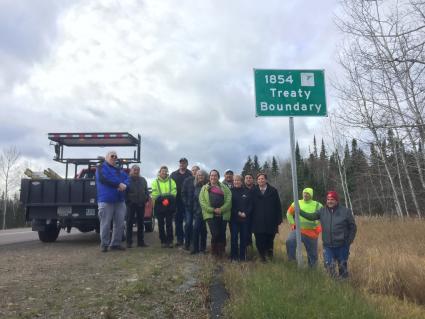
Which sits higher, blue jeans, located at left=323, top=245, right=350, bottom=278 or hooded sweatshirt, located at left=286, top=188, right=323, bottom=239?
hooded sweatshirt, located at left=286, top=188, right=323, bottom=239

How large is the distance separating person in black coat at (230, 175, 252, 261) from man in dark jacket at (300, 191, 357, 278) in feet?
5.19

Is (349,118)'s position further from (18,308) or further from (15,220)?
(15,220)

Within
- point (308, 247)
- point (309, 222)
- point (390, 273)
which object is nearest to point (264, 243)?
point (308, 247)

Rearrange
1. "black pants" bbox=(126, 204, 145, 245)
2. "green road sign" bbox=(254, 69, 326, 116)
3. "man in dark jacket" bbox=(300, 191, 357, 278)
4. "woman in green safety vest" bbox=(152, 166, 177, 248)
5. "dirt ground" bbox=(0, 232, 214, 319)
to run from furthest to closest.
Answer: "black pants" bbox=(126, 204, 145, 245), "woman in green safety vest" bbox=(152, 166, 177, 248), "man in dark jacket" bbox=(300, 191, 357, 278), "green road sign" bbox=(254, 69, 326, 116), "dirt ground" bbox=(0, 232, 214, 319)

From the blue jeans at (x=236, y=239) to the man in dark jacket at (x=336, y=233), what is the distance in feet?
5.46

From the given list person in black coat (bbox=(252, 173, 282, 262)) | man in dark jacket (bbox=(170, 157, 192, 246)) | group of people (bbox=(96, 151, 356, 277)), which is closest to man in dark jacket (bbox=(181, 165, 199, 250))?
group of people (bbox=(96, 151, 356, 277))

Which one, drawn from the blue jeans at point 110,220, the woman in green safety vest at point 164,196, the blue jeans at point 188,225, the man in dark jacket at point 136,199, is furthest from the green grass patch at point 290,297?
the man in dark jacket at point 136,199

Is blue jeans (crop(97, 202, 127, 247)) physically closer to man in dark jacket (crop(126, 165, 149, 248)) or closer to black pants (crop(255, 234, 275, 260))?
man in dark jacket (crop(126, 165, 149, 248))

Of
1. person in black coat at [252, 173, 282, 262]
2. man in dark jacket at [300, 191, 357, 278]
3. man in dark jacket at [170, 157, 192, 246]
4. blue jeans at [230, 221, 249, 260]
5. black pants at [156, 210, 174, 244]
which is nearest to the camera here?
man in dark jacket at [300, 191, 357, 278]

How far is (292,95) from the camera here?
7.01 meters

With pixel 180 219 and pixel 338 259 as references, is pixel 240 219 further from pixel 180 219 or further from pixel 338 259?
pixel 180 219

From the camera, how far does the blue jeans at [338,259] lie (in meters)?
7.17

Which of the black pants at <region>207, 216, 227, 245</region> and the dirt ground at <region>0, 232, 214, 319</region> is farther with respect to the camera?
the black pants at <region>207, 216, 227, 245</region>

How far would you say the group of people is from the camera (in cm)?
731
